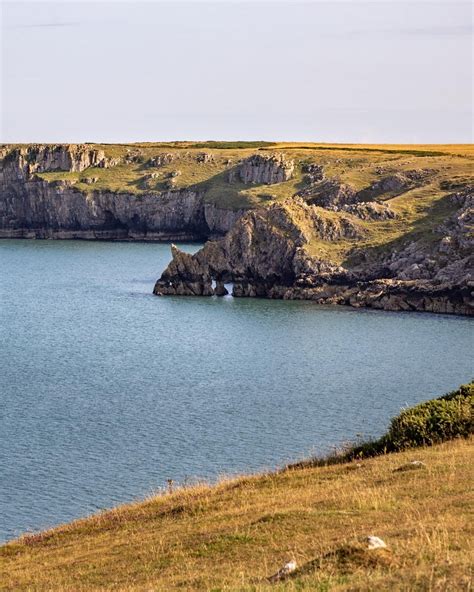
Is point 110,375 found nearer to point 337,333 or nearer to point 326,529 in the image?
point 337,333

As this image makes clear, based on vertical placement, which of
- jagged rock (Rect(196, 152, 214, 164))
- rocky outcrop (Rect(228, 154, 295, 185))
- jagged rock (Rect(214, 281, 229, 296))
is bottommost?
jagged rock (Rect(214, 281, 229, 296))

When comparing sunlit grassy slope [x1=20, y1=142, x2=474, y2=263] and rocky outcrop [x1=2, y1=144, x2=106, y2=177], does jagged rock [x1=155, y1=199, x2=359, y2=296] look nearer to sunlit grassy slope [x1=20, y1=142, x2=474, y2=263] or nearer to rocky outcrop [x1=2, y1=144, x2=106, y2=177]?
sunlit grassy slope [x1=20, y1=142, x2=474, y2=263]

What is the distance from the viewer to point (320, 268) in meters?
91.8

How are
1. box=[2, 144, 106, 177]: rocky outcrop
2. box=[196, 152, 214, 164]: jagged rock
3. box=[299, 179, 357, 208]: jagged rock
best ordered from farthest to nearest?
box=[2, 144, 106, 177]: rocky outcrop
box=[196, 152, 214, 164]: jagged rock
box=[299, 179, 357, 208]: jagged rock

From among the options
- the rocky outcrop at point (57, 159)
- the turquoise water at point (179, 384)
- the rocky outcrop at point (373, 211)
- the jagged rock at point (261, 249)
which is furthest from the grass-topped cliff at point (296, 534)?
→ the rocky outcrop at point (57, 159)

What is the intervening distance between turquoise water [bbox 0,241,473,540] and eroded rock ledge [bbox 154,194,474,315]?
262 centimetres

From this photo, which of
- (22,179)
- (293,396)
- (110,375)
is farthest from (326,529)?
(22,179)

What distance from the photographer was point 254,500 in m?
22.3

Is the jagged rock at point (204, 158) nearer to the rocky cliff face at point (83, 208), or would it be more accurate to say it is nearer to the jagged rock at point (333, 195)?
the rocky cliff face at point (83, 208)

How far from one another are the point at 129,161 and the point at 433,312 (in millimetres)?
110621

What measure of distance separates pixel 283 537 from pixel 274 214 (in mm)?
79985

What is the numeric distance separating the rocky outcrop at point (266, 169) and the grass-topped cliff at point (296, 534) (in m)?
129

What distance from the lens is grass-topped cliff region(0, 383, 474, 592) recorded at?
13898 mm

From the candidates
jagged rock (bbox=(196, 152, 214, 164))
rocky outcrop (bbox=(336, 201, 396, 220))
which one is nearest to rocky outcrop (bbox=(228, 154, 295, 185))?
jagged rock (bbox=(196, 152, 214, 164))
